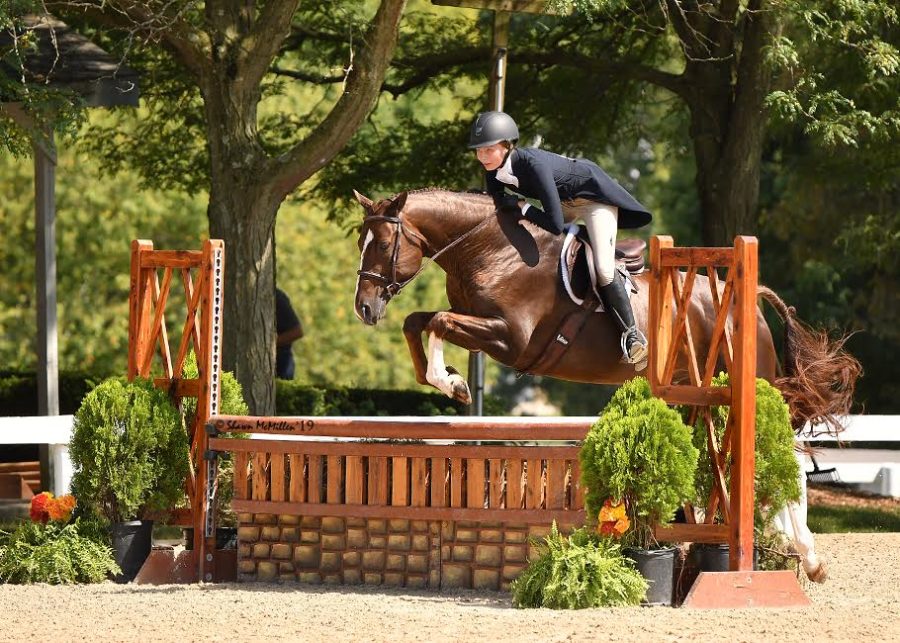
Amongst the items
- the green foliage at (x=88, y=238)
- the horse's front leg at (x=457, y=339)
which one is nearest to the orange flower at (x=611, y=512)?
the horse's front leg at (x=457, y=339)

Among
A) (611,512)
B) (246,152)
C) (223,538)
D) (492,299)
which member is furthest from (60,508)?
(246,152)

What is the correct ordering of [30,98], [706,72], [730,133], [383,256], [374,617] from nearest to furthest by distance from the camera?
[374,617] → [383,256] → [30,98] → [730,133] → [706,72]

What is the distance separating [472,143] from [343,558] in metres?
2.21

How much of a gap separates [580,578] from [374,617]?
905 millimetres

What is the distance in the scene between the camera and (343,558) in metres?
7.61

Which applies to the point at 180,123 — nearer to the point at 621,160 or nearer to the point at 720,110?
the point at 720,110

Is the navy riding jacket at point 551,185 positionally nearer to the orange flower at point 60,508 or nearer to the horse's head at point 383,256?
the horse's head at point 383,256

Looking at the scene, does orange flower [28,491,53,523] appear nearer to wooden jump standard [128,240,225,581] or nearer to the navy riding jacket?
wooden jump standard [128,240,225,581]

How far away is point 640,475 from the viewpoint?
21.2ft

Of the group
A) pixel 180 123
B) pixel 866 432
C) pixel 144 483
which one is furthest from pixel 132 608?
pixel 180 123

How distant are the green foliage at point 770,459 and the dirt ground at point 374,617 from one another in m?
0.55

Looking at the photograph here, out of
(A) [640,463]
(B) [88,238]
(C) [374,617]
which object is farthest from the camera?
(B) [88,238]

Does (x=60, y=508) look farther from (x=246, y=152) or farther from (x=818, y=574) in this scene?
(x=818, y=574)

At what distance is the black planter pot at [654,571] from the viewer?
6.61m
